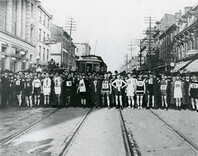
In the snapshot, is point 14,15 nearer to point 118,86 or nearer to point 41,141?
point 118,86

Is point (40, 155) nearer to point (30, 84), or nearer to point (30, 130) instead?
point (30, 130)

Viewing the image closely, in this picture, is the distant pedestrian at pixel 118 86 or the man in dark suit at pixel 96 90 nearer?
the distant pedestrian at pixel 118 86

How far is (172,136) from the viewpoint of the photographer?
5938mm

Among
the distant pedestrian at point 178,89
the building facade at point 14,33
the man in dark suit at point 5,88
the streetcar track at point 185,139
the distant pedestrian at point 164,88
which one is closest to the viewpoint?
the streetcar track at point 185,139

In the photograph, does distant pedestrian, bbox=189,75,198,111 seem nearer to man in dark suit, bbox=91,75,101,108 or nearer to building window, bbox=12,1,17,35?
man in dark suit, bbox=91,75,101,108

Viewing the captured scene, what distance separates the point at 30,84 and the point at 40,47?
18.8m

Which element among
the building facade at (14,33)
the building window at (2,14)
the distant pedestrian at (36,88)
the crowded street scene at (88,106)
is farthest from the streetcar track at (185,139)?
the building window at (2,14)

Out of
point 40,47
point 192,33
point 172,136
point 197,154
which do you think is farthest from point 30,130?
point 40,47

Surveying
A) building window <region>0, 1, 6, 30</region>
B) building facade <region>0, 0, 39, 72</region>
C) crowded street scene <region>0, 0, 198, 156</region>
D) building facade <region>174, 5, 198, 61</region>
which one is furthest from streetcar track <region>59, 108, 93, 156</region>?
building facade <region>174, 5, 198, 61</region>

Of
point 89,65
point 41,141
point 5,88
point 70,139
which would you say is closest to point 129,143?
point 70,139

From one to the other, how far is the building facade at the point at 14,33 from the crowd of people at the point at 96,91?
6915mm

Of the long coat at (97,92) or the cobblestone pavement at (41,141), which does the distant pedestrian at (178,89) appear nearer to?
the long coat at (97,92)

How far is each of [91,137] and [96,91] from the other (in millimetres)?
5792

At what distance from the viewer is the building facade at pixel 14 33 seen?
17.3 m
